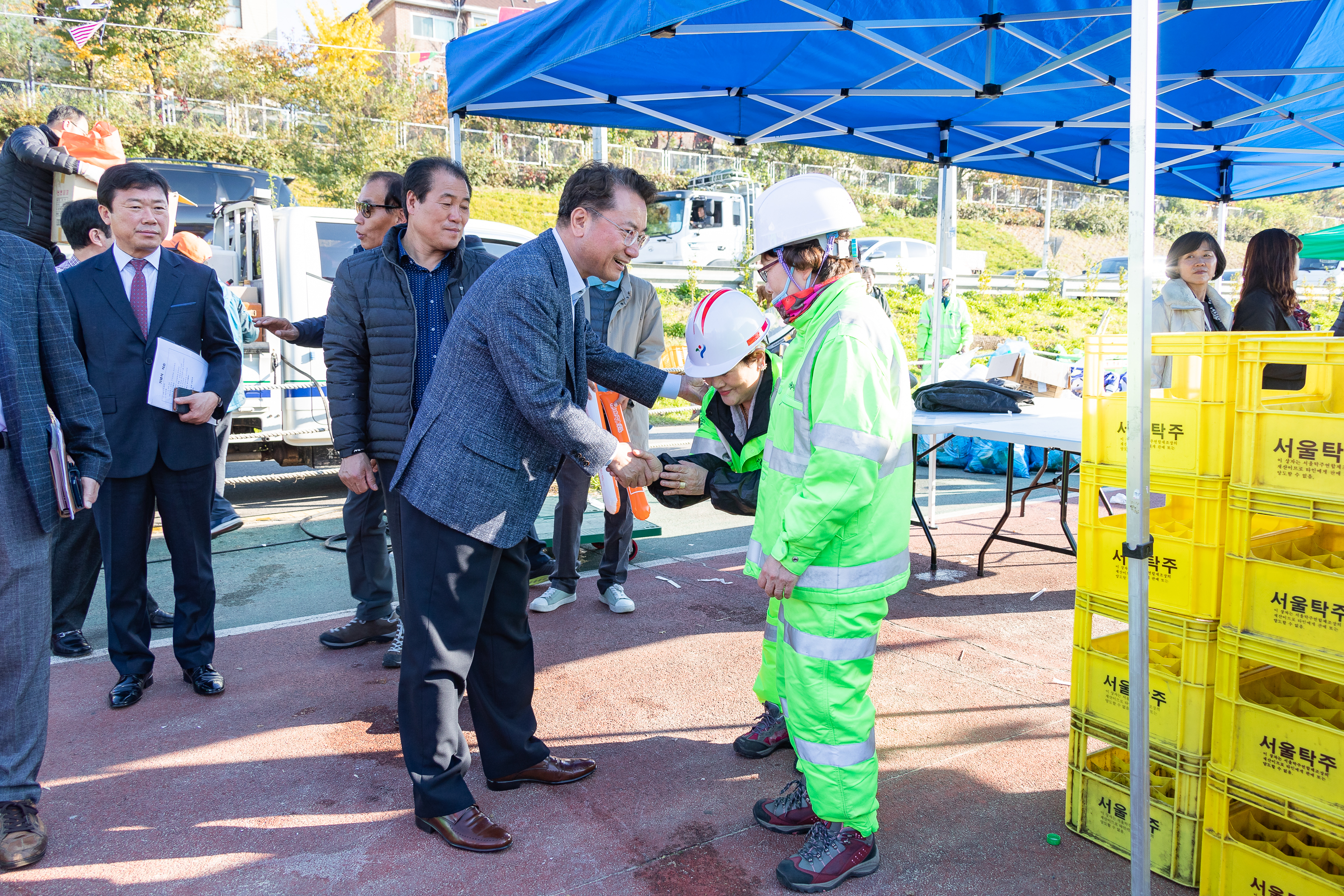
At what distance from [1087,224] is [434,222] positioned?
4221 centimetres

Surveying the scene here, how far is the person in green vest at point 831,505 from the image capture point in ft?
7.75

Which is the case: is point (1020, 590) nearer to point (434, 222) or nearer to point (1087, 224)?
point (434, 222)

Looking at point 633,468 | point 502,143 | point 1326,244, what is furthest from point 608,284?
point 502,143

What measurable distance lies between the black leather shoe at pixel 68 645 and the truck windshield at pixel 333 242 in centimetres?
403

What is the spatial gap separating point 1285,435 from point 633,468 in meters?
1.84

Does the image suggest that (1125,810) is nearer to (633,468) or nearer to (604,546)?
(633,468)

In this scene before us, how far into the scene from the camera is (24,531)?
272 centimetres

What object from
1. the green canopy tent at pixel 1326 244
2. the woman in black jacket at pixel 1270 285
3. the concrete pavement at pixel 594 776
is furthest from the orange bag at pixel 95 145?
the green canopy tent at pixel 1326 244

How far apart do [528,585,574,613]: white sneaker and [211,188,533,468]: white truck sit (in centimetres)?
322

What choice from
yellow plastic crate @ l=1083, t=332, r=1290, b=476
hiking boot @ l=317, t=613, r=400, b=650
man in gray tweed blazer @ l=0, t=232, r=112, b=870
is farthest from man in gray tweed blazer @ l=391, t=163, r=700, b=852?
hiking boot @ l=317, t=613, r=400, b=650

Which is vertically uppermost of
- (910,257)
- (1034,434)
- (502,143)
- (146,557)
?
(502,143)

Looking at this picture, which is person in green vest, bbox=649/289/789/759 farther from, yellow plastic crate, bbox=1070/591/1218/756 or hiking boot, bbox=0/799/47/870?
hiking boot, bbox=0/799/47/870

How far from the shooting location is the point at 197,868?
2.67 m

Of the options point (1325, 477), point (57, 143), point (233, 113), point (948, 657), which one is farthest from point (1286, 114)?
point (233, 113)
